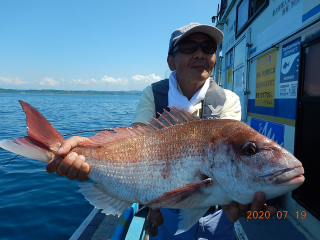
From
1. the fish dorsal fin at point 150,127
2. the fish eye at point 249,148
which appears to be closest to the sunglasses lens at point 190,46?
the fish dorsal fin at point 150,127

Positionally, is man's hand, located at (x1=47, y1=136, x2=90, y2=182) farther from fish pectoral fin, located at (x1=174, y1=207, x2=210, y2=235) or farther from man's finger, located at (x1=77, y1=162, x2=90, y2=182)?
fish pectoral fin, located at (x1=174, y1=207, x2=210, y2=235)

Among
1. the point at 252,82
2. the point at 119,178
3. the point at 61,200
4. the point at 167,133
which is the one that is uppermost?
the point at 252,82

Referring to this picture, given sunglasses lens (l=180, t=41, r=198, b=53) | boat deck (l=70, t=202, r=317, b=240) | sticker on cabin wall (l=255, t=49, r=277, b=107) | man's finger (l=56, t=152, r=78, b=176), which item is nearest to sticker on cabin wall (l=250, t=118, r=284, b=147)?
sticker on cabin wall (l=255, t=49, r=277, b=107)

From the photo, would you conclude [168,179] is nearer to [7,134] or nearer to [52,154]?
[52,154]

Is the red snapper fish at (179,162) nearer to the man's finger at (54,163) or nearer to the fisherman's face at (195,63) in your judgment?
the man's finger at (54,163)

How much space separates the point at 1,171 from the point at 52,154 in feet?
24.0

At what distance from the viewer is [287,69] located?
3.37 meters

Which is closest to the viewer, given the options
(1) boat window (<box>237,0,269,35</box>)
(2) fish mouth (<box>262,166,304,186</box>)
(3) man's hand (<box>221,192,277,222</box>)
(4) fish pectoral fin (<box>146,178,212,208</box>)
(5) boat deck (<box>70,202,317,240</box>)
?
(2) fish mouth (<box>262,166,304,186</box>)

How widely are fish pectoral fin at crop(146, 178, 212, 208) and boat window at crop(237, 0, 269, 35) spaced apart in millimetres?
4502

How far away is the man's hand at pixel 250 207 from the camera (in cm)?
145

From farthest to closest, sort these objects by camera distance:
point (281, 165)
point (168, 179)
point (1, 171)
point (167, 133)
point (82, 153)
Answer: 1. point (1, 171)
2. point (82, 153)
3. point (167, 133)
4. point (168, 179)
5. point (281, 165)

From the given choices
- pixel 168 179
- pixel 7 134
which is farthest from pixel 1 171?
pixel 168 179

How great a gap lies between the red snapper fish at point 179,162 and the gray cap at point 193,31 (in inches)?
36.6

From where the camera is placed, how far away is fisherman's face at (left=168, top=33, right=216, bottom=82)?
2.34m
